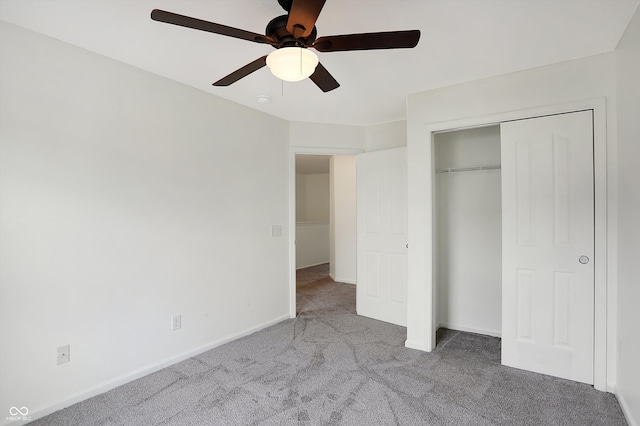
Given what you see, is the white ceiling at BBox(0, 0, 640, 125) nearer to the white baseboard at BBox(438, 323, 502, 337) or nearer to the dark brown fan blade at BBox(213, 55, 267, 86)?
the dark brown fan blade at BBox(213, 55, 267, 86)

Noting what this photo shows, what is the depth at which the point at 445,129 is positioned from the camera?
291 cm

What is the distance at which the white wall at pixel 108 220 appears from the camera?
77.7 inches

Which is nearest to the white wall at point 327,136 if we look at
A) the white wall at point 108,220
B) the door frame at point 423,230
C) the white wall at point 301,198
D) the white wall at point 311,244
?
the white wall at point 108,220

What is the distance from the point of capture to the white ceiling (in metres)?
1.75

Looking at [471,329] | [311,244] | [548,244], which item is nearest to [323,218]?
[311,244]

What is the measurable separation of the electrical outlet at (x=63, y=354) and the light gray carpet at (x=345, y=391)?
0.31m

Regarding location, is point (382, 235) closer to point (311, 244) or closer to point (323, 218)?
point (311, 244)

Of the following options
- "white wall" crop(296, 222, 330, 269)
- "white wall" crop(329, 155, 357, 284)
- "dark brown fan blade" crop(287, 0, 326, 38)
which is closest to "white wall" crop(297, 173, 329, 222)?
"white wall" crop(296, 222, 330, 269)

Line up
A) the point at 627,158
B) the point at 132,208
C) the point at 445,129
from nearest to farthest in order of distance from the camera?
the point at 627,158
the point at 132,208
the point at 445,129

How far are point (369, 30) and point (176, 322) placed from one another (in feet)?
8.90

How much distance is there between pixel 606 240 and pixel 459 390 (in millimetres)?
1495

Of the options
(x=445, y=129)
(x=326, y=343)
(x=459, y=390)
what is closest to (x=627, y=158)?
(x=445, y=129)

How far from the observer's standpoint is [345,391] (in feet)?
7.55

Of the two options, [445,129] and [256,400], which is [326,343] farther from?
[445,129]
